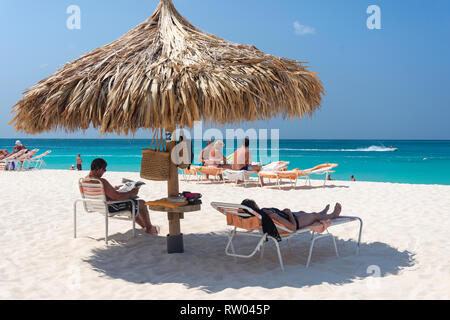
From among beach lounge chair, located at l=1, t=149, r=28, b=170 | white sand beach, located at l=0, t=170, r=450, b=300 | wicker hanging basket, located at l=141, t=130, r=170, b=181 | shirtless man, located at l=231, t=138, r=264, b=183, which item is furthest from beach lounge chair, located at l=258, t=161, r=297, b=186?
beach lounge chair, located at l=1, t=149, r=28, b=170

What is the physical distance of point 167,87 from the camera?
3463 millimetres

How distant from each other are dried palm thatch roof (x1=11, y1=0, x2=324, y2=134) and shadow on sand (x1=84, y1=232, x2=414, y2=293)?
1.32 metres

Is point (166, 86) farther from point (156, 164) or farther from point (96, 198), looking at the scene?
point (96, 198)

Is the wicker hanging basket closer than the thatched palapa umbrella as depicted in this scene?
No

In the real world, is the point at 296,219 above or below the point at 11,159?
below

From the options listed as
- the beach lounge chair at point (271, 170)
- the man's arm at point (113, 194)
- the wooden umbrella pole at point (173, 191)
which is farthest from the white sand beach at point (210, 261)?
the beach lounge chair at point (271, 170)

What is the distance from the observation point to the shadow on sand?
3.50 meters

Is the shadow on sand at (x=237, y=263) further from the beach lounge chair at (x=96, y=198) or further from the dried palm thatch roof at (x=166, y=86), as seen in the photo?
the dried palm thatch roof at (x=166, y=86)

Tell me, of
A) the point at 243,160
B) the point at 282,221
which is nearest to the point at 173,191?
the point at 282,221

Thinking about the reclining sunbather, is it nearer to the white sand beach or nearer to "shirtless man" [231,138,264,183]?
the white sand beach

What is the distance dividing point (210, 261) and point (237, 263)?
27 centimetres

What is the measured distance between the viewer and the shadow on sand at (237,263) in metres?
3.50

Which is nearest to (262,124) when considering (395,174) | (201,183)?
(201,183)

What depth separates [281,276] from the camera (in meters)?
3.57
